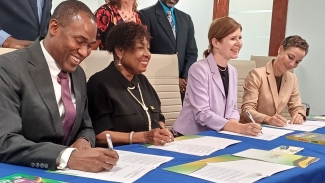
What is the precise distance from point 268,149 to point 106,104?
79cm

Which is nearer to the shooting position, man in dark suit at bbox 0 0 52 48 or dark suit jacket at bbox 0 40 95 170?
dark suit jacket at bbox 0 40 95 170

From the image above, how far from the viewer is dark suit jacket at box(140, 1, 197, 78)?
10.4 feet

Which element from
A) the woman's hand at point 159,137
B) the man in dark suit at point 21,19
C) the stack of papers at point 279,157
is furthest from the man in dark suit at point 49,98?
the man in dark suit at point 21,19

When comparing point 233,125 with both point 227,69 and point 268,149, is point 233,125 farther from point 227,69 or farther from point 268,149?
point 227,69

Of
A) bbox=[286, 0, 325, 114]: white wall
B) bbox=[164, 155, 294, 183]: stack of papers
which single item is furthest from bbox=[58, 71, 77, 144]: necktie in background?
bbox=[286, 0, 325, 114]: white wall

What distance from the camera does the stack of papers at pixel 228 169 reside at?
123 centimetres

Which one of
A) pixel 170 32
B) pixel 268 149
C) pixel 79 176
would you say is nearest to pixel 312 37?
pixel 170 32

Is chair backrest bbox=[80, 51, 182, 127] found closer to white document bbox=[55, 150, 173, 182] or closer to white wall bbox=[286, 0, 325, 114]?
white document bbox=[55, 150, 173, 182]

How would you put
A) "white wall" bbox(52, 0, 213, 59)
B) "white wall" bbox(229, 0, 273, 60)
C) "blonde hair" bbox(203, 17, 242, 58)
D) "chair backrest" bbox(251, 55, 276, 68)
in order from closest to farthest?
"blonde hair" bbox(203, 17, 242, 58), "chair backrest" bbox(251, 55, 276, 68), "white wall" bbox(229, 0, 273, 60), "white wall" bbox(52, 0, 213, 59)

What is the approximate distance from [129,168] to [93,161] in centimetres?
12

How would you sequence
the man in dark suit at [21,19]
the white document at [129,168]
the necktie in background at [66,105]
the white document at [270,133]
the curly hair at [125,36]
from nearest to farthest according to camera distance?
1. the white document at [129,168]
2. the necktie in background at [66,105]
3. the white document at [270,133]
4. the curly hair at [125,36]
5. the man in dark suit at [21,19]

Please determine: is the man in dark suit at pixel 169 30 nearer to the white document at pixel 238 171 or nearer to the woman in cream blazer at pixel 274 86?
the woman in cream blazer at pixel 274 86

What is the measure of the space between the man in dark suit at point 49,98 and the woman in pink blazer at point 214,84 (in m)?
0.87

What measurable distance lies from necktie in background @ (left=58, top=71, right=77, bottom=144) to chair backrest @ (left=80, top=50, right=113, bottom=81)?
0.63 m
